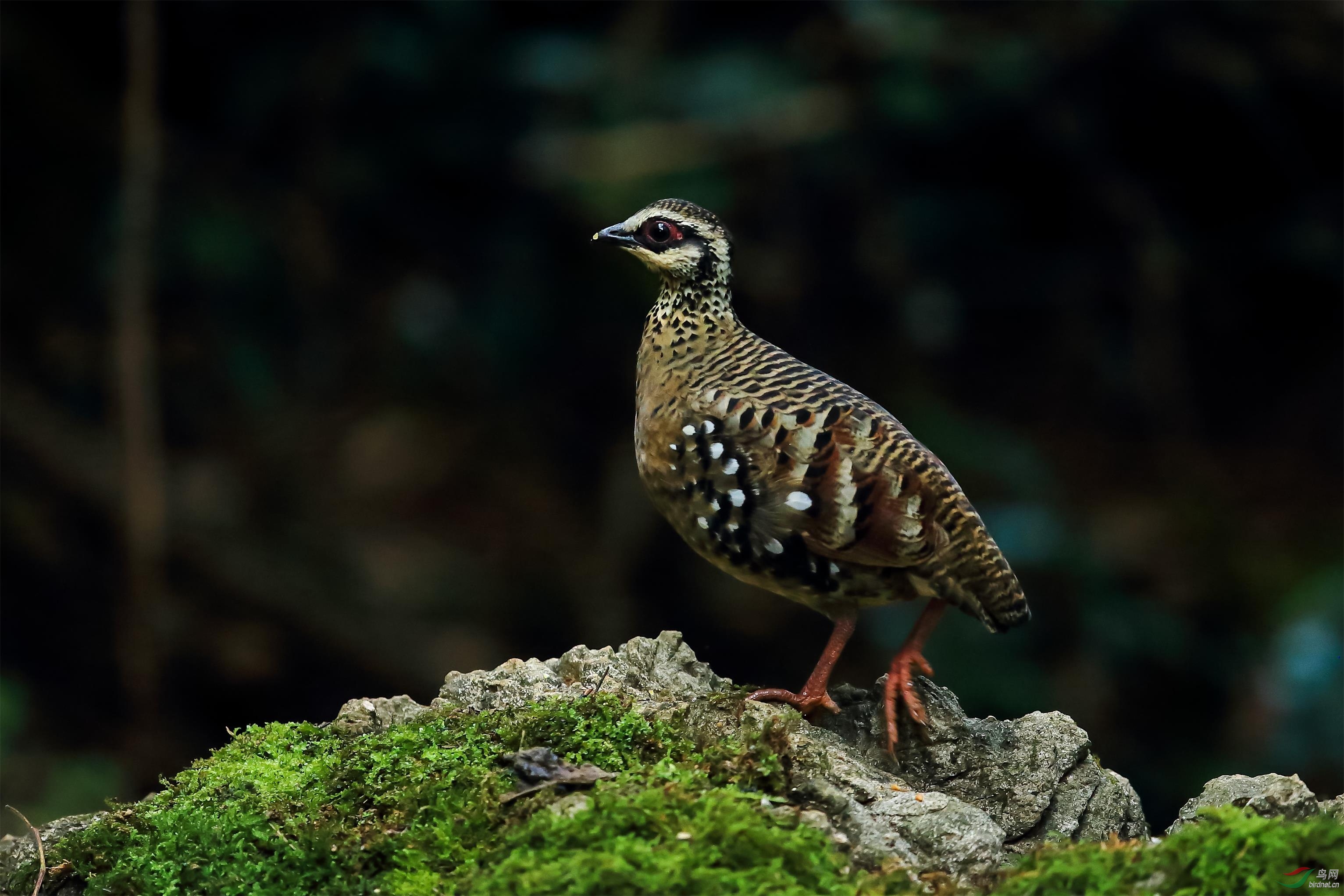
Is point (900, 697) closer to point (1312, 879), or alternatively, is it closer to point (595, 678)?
point (595, 678)

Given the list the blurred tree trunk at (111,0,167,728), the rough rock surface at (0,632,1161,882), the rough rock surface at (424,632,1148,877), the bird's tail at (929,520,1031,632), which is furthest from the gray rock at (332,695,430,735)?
the blurred tree trunk at (111,0,167,728)

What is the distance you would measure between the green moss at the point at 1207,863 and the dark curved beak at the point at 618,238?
8.79 ft

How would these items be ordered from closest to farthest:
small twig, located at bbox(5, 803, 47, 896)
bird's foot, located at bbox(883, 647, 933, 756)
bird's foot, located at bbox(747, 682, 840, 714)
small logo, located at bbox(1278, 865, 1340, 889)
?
small logo, located at bbox(1278, 865, 1340, 889)
small twig, located at bbox(5, 803, 47, 896)
bird's foot, located at bbox(883, 647, 933, 756)
bird's foot, located at bbox(747, 682, 840, 714)

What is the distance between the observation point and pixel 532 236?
8.47 metres

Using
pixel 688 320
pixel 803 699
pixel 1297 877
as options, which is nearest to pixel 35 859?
pixel 803 699

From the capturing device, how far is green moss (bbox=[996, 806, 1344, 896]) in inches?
115

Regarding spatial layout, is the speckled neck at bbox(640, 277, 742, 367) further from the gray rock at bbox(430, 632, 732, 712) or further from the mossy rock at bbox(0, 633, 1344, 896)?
the mossy rock at bbox(0, 633, 1344, 896)

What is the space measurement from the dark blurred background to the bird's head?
2.67m

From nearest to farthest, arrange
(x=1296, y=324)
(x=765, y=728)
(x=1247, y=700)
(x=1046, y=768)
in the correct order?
(x=765, y=728) → (x=1046, y=768) → (x=1247, y=700) → (x=1296, y=324)

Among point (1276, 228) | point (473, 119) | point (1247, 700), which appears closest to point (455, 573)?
point (473, 119)

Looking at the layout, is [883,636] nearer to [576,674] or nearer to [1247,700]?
[1247,700]

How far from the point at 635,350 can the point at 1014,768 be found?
5568mm

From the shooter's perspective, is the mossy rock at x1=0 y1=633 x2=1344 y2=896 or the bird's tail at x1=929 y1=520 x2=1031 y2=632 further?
the bird's tail at x1=929 y1=520 x2=1031 y2=632

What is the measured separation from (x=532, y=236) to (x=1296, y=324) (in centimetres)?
518
